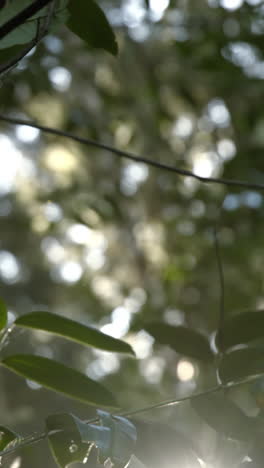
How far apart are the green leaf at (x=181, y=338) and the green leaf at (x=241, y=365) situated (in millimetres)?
59

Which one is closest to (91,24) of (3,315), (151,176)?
(3,315)

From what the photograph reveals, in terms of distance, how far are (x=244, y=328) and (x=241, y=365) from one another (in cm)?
4

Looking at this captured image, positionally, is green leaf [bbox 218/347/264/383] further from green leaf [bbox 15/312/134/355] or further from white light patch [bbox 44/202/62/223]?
white light patch [bbox 44/202/62/223]

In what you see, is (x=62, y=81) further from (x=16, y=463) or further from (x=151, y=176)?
(x=16, y=463)

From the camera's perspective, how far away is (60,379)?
0.41 metres

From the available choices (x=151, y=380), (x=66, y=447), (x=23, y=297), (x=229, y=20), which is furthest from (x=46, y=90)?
(x=23, y=297)

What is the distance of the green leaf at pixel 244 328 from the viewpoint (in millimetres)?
473

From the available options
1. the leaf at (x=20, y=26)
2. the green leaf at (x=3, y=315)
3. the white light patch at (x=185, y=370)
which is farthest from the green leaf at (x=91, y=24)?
the white light patch at (x=185, y=370)

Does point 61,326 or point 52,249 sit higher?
point 52,249

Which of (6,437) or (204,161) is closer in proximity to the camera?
(6,437)

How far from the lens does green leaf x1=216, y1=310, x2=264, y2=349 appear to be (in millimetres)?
473

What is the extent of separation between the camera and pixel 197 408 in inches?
16.9

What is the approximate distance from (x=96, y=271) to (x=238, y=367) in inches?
60.9

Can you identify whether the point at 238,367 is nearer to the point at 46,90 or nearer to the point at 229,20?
the point at 46,90
